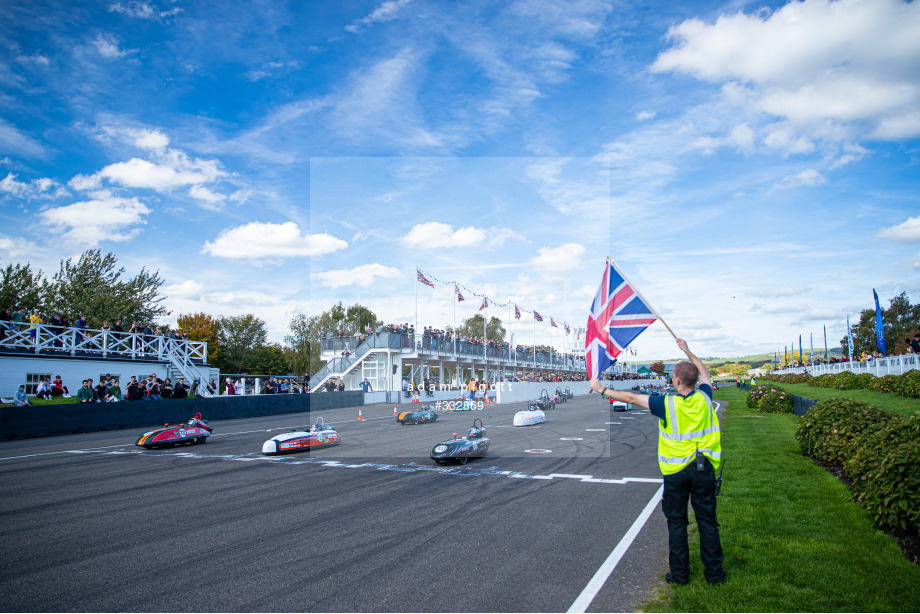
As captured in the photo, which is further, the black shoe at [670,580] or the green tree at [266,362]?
the green tree at [266,362]

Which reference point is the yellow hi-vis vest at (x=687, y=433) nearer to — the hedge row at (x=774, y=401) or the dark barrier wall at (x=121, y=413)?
the dark barrier wall at (x=121, y=413)

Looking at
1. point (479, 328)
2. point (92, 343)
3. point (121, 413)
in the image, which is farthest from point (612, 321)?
point (479, 328)

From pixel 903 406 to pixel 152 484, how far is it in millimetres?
20474

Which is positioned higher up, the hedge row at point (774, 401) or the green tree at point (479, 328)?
the green tree at point (479, 328)

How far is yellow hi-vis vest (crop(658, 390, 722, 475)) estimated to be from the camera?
508 centimetres

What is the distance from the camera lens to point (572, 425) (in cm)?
2362

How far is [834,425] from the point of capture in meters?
10.7

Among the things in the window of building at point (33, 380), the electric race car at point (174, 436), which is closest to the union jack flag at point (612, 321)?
the electric race car at point (174, 436)

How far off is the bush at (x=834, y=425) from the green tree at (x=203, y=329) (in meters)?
64.5

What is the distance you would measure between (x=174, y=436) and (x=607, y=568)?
15181 mm

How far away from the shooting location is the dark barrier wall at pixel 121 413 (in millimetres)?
19453

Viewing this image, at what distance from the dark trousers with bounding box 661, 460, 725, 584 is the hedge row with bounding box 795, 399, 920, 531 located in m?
2.55

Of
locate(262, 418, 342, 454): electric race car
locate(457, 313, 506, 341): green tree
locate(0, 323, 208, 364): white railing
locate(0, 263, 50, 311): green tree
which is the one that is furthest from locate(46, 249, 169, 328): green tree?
locate(457, 313, 506, 341): green tree

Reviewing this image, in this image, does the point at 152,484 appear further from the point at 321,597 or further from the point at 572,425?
the point at 572,425
